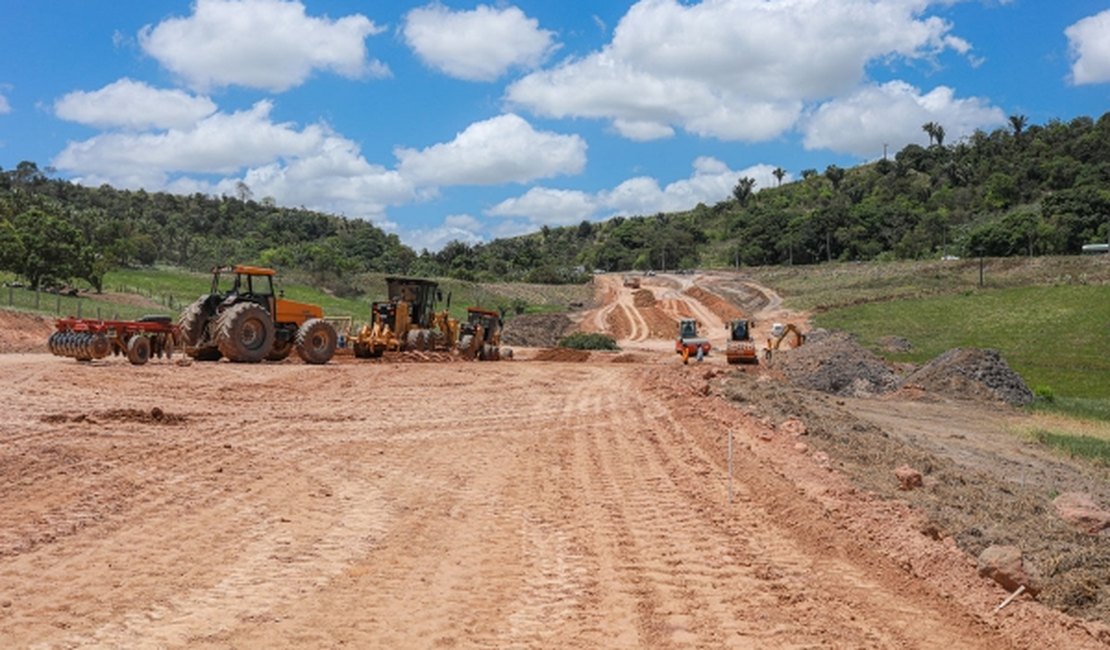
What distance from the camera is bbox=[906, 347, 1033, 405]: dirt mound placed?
26531 millimetres

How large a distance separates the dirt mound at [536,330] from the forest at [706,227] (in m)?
23.1

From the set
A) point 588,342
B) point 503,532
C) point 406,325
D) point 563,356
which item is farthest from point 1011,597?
point 588,342

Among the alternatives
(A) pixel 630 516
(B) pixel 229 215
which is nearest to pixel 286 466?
(A) pixel 630 516

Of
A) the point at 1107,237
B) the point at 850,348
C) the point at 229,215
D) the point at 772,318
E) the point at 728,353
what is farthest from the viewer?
the point at 229,215

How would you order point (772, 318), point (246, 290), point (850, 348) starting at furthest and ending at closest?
point (772, 318) < point (850, 348) < point (246, 290)

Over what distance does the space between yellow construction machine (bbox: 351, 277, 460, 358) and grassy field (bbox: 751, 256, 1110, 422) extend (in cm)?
1755

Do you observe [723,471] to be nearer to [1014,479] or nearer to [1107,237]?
[1014,479]

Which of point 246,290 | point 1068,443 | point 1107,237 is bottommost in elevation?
point 1068,443

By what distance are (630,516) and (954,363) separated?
2247cm

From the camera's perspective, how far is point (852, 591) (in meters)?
6.50

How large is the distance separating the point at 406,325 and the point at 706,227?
145 metres

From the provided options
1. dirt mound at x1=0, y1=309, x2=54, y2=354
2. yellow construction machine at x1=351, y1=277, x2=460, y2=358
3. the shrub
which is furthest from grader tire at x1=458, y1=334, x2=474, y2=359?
the shrub

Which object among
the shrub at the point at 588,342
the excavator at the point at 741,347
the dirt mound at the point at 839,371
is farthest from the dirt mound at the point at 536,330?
the dirt mound at the point at 839,371

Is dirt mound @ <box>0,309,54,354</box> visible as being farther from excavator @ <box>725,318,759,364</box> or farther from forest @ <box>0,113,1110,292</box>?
excavator @ <box>725,318,759,364</box>
